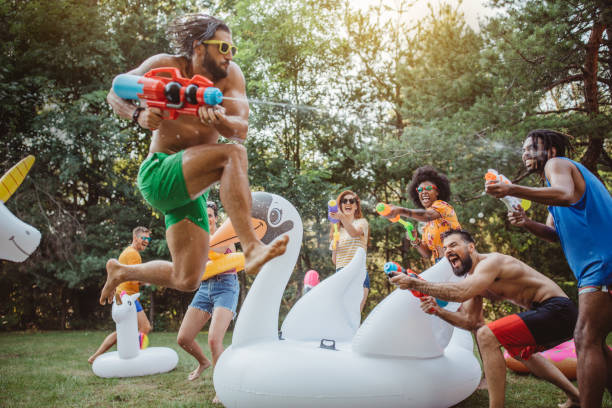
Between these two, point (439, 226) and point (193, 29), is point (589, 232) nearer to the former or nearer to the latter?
point (439, 226)

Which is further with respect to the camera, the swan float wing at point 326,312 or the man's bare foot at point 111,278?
the swan float wing at point 326,312

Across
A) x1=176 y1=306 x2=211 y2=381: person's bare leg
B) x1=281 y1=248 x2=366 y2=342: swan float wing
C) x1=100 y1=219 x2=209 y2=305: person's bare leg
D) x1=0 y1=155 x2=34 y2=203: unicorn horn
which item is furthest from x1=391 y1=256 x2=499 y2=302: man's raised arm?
x1=0 y1=155 x2=34 y2=203: unicorn horn

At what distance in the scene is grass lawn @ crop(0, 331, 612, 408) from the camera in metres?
4.02

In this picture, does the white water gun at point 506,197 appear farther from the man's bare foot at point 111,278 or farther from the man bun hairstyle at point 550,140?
the man's bare foot at point 111,278

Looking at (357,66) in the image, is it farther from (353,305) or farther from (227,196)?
(227,196)

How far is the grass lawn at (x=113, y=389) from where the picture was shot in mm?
4023

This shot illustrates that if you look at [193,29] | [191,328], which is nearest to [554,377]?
[191,328]

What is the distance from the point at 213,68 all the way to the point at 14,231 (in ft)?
6.11

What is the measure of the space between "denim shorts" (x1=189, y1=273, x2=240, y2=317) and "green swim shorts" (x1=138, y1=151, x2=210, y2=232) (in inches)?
84.7

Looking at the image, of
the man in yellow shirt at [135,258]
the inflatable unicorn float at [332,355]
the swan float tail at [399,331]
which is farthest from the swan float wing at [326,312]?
the man in yellow shirt at [135,258]

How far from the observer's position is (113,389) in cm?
471

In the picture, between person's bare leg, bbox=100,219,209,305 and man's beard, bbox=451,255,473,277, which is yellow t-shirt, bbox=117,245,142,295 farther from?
man's beard, bbox=451,255,473,277

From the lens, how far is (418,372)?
3.16 metres

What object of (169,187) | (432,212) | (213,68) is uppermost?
(213,68)
